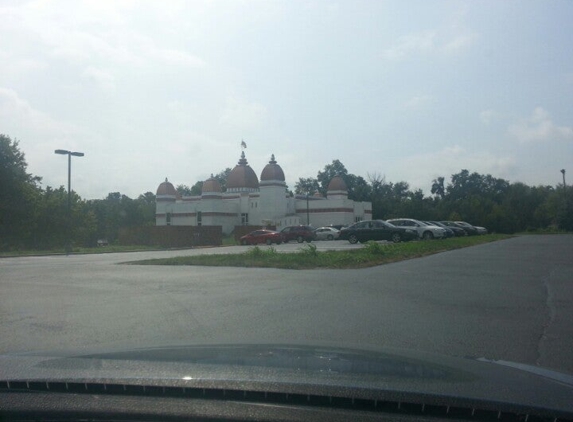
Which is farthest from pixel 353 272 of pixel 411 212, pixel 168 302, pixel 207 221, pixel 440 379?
pixel 411 212

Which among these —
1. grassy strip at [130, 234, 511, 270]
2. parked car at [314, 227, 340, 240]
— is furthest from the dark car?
parked car at [314, 227, 340, 240]

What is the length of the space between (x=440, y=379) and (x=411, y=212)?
→ 284 feet

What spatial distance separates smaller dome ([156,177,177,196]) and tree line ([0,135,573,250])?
8153 mm

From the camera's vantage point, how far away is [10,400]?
349 cm

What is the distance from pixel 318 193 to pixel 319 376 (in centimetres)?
9947

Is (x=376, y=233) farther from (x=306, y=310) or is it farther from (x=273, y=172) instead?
(x=273, y=172)

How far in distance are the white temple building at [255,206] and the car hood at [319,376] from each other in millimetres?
72469

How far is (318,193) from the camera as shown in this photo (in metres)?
103

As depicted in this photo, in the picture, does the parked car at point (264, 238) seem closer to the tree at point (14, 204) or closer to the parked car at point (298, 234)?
the parked car at point (298, 234)

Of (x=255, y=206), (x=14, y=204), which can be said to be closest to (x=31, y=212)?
(x=14, y=204)

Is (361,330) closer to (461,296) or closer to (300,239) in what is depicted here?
(461,296)

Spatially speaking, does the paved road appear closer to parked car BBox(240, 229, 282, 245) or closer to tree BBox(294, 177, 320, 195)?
parked car BBox(240, 229, 282, 245)

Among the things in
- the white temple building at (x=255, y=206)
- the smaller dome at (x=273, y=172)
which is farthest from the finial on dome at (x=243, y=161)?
the smaller dome at (x=273, y=172)

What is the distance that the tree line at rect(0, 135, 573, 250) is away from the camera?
57.3 m
